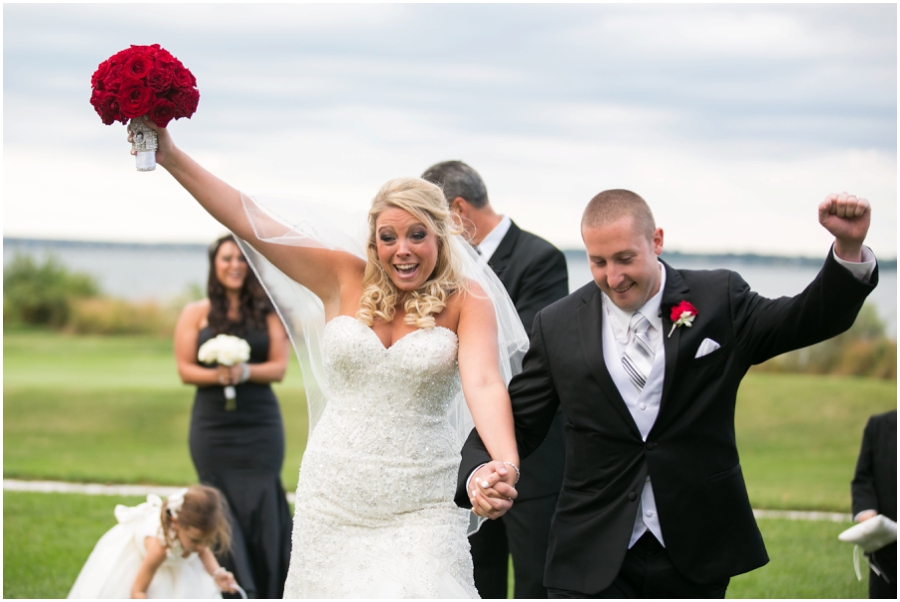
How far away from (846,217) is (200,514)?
446cm

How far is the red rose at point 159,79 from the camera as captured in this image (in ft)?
14.1

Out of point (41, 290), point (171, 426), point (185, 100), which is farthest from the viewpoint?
point (41, 290)

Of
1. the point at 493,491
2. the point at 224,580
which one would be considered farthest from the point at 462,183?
the point at 224,580

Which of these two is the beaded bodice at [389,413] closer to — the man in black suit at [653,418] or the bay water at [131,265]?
the man in black suit at [653,418]

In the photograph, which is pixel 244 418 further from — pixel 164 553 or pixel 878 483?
pixel 878 483

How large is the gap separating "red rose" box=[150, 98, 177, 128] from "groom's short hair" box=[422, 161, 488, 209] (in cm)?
212

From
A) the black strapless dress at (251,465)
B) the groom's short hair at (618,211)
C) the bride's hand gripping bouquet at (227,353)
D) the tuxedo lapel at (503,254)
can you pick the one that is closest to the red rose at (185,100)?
the groom's short hair at (618,211)

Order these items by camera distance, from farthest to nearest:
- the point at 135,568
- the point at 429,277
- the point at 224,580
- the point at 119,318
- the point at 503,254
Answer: the point at 119,318, the point at 224,580, the point at 135,568, the point at 503,254, the point at 429,277

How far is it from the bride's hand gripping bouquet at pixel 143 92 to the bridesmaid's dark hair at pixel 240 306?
3326 mm

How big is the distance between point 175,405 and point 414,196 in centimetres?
1731

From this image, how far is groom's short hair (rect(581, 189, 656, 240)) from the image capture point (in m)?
3.97

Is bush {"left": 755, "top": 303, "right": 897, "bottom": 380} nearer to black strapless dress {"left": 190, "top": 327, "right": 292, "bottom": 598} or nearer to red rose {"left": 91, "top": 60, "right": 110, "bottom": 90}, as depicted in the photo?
black strapless dress {"left": 190, "top": 327, "right": 292, "bottom": 598}

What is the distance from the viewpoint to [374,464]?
14.9 feet

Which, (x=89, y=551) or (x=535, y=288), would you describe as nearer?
(x=535, y=288)
